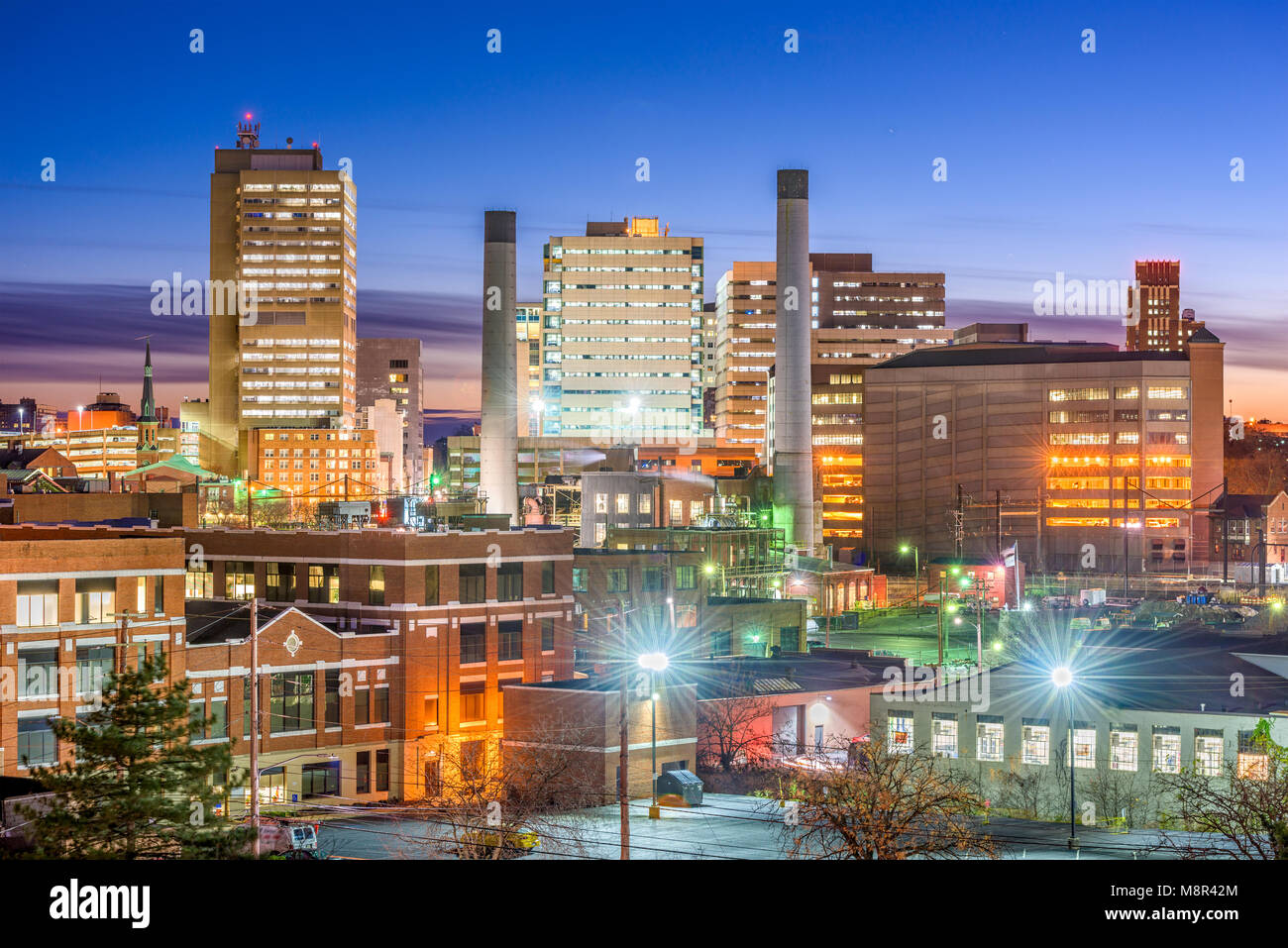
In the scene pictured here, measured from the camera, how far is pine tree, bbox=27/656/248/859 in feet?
52.5

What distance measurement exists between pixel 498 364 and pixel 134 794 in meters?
90.7

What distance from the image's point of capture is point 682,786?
3438 centimetres

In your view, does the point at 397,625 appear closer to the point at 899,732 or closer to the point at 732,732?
the point at 732,732

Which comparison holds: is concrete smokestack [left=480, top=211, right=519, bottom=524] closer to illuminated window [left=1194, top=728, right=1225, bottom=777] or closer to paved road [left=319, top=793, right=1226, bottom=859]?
paved road [left=319, top=793, right=1226, bottom=859]

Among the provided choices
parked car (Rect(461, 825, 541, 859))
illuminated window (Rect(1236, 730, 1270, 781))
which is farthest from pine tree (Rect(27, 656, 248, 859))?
illuminated window (Rect(1236, 730, 1270, 781))

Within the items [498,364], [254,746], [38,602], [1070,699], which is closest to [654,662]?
[1070,699]

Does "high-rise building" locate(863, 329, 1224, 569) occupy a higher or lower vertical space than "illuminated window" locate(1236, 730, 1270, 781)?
higher

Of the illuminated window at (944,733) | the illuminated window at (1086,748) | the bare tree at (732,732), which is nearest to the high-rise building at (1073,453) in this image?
the bare tree at (732,732)

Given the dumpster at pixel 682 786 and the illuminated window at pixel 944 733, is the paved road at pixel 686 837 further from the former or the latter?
the illuminated window at pixel 944 733

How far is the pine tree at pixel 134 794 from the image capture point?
16.0 meters

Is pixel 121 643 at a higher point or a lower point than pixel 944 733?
higher

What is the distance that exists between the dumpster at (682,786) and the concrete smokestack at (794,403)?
61.3m

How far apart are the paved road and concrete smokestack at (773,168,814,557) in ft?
208
